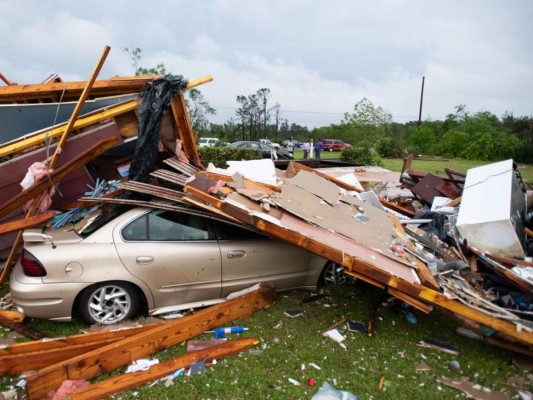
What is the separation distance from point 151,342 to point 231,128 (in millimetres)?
39317

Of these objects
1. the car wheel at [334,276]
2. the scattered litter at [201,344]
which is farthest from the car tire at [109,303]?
the car wheel at [334,276]

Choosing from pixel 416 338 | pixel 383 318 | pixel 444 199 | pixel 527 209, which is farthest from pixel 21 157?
pixel 527 209

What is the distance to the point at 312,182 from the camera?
5043 mm

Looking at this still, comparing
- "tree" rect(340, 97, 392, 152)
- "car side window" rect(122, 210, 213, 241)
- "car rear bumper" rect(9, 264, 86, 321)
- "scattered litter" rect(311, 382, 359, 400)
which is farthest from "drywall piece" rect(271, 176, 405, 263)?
"tree" rect(340, 97, 392, 152)

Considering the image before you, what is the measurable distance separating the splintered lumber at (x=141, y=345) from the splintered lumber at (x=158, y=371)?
0.62 feet

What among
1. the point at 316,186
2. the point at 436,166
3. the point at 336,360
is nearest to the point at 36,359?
the point at 336,360

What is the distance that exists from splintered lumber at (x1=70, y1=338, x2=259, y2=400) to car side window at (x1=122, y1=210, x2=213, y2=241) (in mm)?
1164

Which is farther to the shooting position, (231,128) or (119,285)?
(231,128)

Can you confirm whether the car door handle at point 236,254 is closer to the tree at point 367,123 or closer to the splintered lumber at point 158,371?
the splintered lumber at point 158,371

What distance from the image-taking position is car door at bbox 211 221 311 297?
12.8 ft

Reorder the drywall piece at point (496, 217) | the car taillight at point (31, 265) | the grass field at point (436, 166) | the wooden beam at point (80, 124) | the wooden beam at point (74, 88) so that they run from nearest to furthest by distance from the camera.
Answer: the car taillight at point (31, 265)
the drywall piece at point (496, 217)
the wooden beam at point (80, 124)
the wooden beam at point (74, 88)
the grass field at point (436, 166)

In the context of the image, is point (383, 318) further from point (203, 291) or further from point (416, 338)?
point (203, 291)

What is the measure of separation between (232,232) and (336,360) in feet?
5.56

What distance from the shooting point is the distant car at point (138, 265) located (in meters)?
3.43
